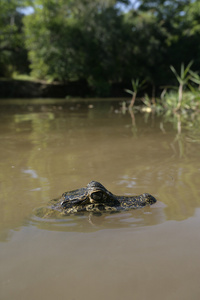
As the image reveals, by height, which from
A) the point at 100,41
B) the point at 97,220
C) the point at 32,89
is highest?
the point at 100,41

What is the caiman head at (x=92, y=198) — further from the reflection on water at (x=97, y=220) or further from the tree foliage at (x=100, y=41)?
the tree foliage at (x=100, y=41)

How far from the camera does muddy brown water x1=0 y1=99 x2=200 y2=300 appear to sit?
4.56 feet

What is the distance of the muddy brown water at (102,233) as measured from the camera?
4.56 feet

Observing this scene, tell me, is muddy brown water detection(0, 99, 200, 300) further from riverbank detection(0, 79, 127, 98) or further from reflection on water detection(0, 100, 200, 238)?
riverbank detection(0, 79, 127, 98)

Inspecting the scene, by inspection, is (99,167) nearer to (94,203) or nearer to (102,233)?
(94,203)

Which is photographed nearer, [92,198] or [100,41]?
[92,198]

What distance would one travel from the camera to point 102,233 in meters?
1.92

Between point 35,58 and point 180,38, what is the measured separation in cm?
1868

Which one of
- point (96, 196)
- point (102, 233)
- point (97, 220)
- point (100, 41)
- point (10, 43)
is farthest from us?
point (10, 43)

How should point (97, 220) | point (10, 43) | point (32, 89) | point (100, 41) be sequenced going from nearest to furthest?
point (97, 220) → point (32, 89) → point (100, 41) → point (10, 43)

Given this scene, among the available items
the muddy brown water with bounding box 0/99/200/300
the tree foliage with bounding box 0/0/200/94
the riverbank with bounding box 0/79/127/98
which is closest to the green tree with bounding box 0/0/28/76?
the tree foliage with bounding box 0/0/200/94

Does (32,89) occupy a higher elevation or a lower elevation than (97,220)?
higher

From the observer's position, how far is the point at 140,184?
9.65ft

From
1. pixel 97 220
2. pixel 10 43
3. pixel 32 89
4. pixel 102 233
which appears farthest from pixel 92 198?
pixel 10 43
